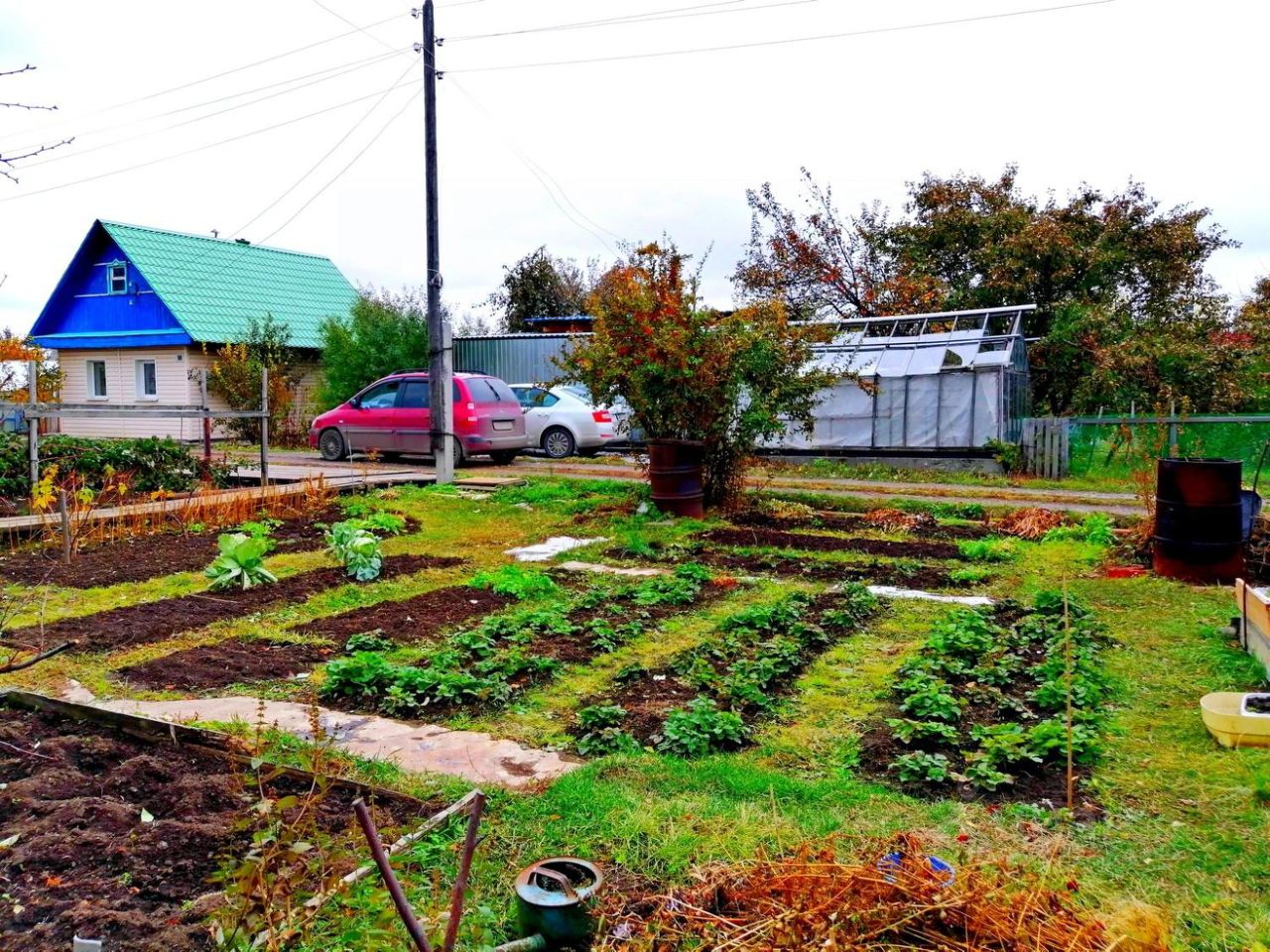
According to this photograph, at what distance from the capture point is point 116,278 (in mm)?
27203

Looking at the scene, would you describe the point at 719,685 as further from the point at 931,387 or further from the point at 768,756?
the point at 931,387

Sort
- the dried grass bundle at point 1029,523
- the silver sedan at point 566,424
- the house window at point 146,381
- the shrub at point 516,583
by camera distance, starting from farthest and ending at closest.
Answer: the house window at point 146,381 → the silver sedan at point 566,424 → the dried grass bundle at point 1029,523 → the shrub at point 516,583

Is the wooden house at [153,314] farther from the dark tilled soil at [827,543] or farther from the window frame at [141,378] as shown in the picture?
the dark tilled soil at [827,543]

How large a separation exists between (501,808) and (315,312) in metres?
28.8

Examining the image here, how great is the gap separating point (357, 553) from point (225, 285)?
23039 millimetres

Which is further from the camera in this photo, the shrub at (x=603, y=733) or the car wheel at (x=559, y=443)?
the car wheel at (x=559, y=443)

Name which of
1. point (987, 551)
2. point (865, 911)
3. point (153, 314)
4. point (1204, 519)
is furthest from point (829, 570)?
point (153, 314)

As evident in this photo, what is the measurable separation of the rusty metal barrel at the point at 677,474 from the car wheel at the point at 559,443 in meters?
9.15

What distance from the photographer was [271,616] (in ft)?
22.3

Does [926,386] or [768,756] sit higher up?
[926,386]

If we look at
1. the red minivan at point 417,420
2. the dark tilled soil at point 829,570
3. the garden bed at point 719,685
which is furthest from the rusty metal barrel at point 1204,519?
the red minivan at point 417,420

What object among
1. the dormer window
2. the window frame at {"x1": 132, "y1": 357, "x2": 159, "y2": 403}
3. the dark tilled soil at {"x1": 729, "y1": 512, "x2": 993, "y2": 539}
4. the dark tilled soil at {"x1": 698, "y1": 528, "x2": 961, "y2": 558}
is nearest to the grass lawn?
the dark tilled soil at {"x1": 698, "y1": 528, "x2": 961, "y2": 558}

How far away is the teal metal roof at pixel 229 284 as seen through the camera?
2622cm

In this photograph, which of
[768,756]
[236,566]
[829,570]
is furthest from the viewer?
[829,570]
